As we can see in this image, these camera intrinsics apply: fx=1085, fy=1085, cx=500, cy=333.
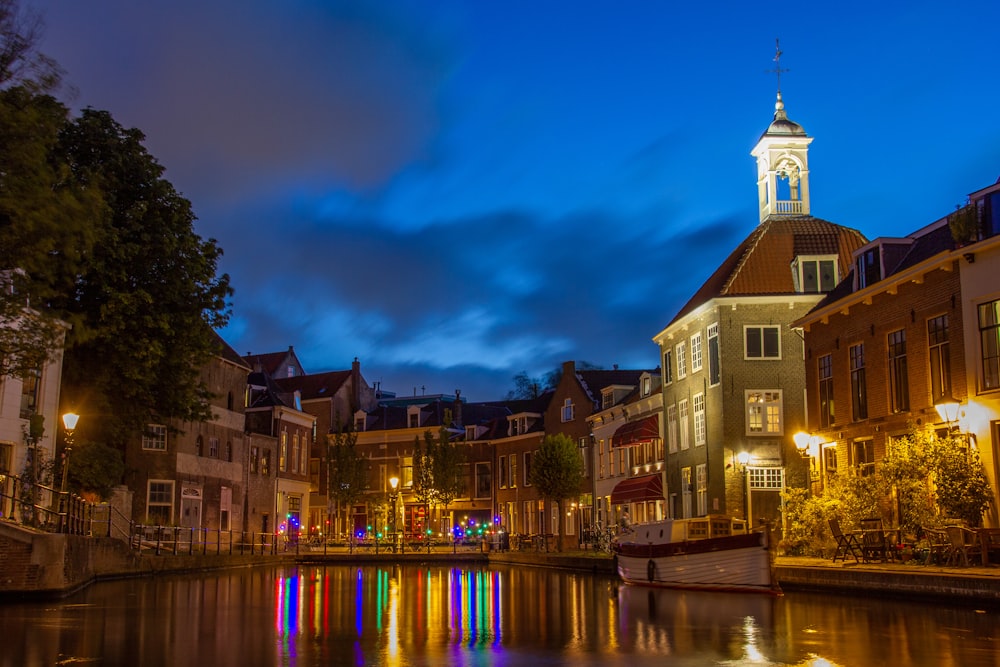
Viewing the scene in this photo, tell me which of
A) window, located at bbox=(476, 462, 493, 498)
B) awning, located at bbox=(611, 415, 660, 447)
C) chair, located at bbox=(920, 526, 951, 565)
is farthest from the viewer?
window, located at bbox=(476, 462, 493, 498)

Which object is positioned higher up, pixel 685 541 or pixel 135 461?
pixel 135 461

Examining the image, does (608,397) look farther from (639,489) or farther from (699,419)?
(699,419)

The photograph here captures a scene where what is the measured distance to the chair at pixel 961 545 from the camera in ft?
71.4

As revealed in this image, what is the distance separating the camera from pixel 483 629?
1503 centimetres

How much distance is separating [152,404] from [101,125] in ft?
26.9

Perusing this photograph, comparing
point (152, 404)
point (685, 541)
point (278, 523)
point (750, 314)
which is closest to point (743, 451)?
point (750, 314)

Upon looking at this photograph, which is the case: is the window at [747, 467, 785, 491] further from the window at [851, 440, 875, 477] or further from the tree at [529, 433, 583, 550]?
the tree at [529, 433, 583, 550]

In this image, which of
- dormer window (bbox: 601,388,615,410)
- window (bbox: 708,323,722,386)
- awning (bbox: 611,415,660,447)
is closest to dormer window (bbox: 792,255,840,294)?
window (bbox: 708,323,722,386)

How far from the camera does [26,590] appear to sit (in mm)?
20266

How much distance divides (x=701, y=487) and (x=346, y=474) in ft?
96.9

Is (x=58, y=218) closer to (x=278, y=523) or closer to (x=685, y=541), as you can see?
(x=685, y=541)

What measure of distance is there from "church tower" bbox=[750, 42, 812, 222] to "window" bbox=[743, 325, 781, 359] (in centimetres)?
590

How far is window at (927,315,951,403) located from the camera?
26.4 meters

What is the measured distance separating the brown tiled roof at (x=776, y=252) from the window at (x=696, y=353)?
1123 millimetres
